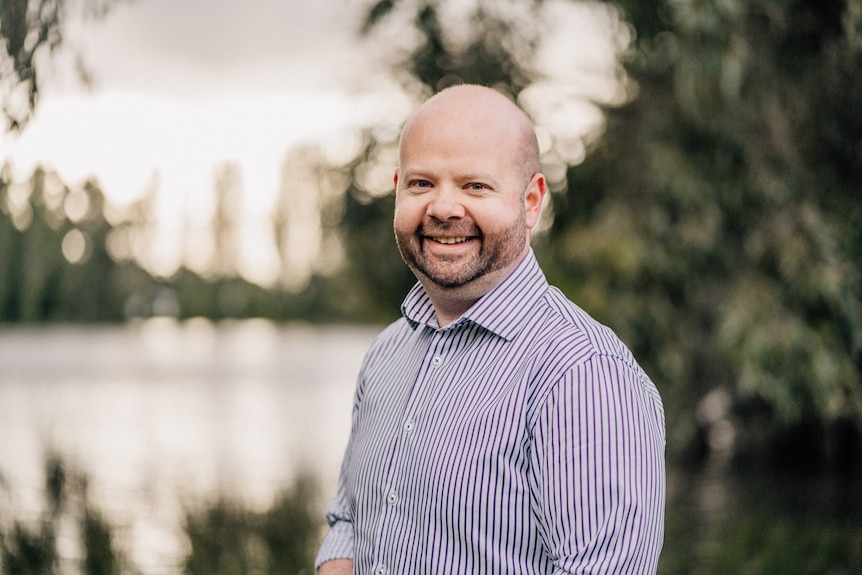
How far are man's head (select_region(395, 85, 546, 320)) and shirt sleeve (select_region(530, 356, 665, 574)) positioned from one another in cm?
30

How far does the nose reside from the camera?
167cm

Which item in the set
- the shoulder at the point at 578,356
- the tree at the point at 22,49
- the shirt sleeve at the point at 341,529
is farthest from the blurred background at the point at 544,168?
the shoulder at the point at 578,356

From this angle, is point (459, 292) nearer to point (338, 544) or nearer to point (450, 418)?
point (450, 418)

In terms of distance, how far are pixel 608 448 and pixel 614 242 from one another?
4605mm

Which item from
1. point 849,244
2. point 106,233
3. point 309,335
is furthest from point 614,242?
point 309,335

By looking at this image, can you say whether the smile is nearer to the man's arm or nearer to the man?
the man

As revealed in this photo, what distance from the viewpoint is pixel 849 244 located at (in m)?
4.76

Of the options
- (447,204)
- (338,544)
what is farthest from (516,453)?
(338,544)

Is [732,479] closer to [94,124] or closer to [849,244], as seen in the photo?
[849,244]

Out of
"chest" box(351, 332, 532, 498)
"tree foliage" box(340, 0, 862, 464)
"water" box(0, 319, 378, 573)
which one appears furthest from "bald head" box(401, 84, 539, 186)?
"water" box(0, 319, 378, 573)

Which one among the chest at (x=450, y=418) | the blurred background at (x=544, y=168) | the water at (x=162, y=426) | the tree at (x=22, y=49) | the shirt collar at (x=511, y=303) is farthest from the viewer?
the water at (x=162, y=426)

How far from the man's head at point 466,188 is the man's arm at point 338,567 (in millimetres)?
597

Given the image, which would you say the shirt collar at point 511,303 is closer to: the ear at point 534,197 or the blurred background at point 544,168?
the ear at point 534,197

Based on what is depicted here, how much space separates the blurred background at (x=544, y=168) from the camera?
4570 millimetres
